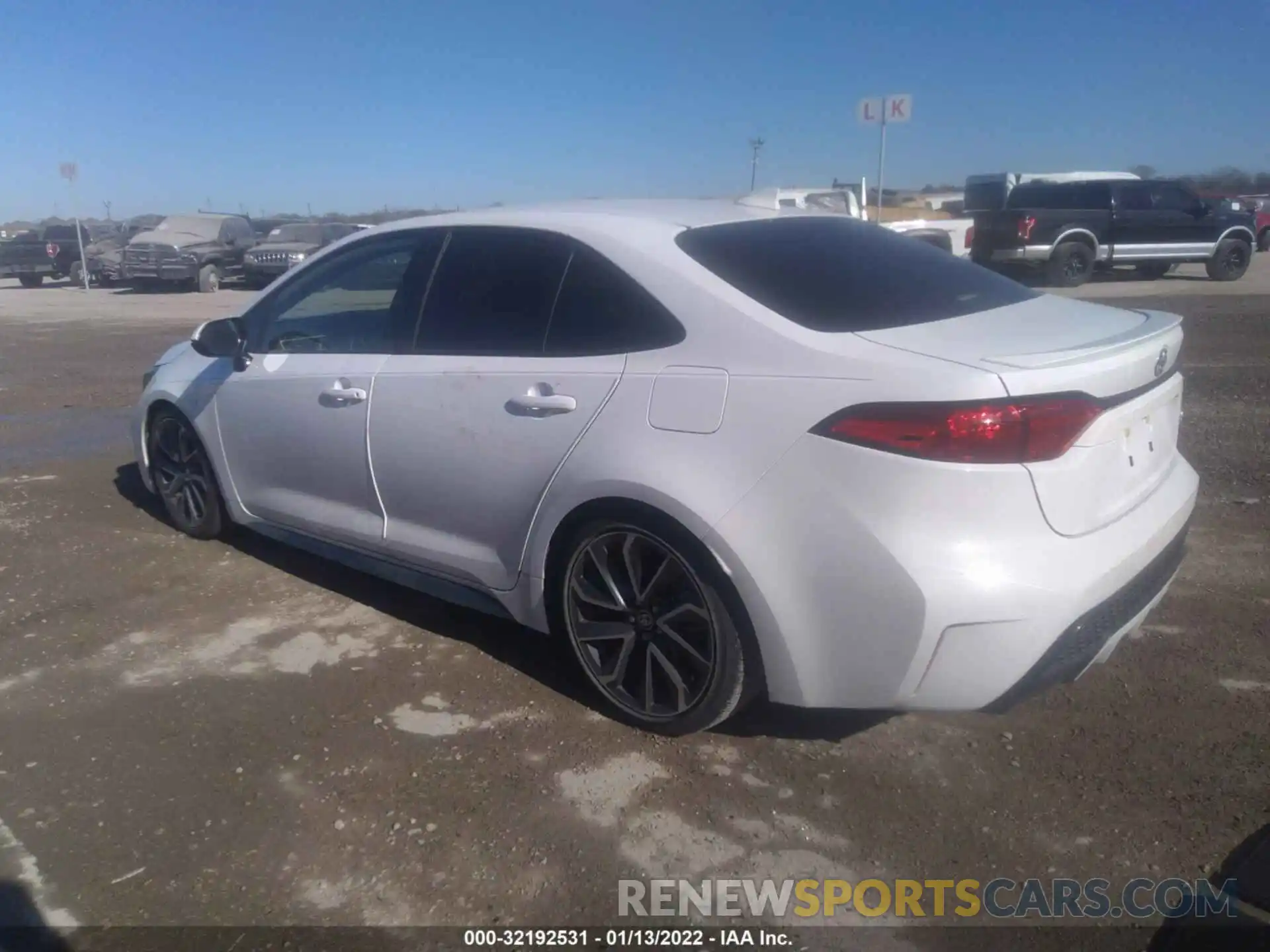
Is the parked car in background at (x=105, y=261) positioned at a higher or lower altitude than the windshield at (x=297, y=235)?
lower

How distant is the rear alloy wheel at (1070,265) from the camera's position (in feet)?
Result: 63.6

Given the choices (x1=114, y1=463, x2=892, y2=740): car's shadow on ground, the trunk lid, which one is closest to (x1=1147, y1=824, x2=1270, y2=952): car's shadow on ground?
the trunk lid

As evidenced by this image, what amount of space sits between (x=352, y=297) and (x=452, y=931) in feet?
9.33

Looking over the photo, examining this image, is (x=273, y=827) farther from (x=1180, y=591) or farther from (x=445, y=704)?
(x=1180, y=591)

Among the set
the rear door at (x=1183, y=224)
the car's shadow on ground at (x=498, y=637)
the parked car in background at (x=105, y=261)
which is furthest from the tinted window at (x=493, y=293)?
the parked car in background at (x=105, y=261)

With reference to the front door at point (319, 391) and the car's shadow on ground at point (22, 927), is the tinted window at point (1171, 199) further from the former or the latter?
the car's shadow on ground at point (22, 927)

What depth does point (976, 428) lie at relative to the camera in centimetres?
267

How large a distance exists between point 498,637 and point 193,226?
23.9 metres

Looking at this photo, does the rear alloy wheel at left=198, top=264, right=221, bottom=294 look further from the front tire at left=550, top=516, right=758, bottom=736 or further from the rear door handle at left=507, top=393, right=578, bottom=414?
the front tire at left=550, top=516, right=758, bottom=736

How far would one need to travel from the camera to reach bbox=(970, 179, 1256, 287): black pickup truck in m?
19.4

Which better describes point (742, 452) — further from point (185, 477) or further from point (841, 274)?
point (185, 477)

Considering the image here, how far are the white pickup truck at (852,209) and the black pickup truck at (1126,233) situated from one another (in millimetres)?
848

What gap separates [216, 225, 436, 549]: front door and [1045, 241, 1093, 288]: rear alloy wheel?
57.6ft

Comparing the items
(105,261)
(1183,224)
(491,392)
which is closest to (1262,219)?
(1183,224)
